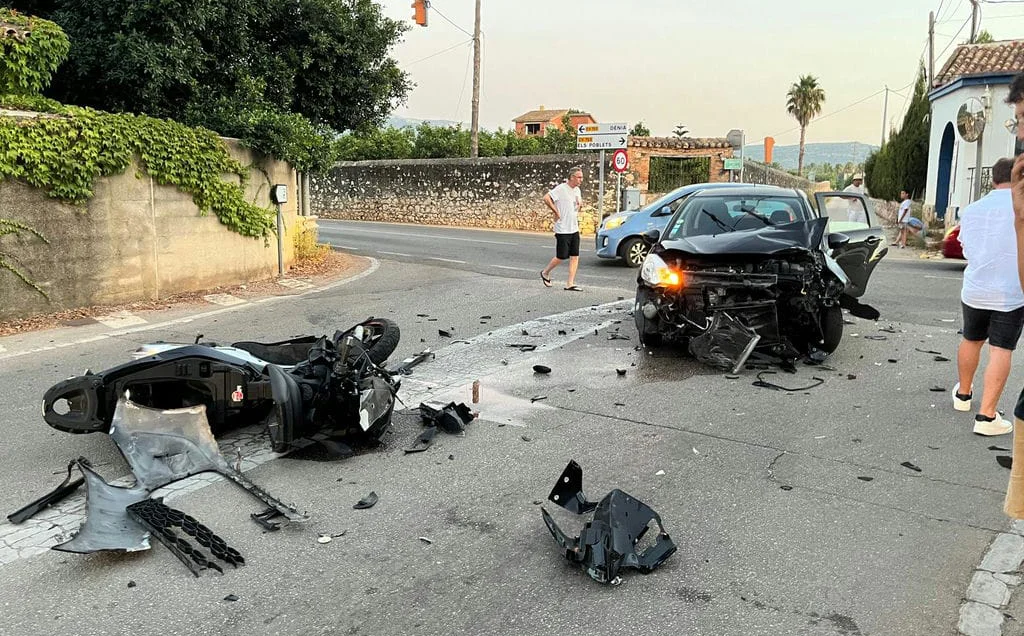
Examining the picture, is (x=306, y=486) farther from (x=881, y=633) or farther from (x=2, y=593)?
(x=881, y=633)

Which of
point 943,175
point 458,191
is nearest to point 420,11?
point 458,191

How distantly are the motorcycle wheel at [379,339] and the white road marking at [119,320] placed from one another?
15.3 ft

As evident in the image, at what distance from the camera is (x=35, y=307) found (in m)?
8.93

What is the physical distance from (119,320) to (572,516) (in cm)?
745

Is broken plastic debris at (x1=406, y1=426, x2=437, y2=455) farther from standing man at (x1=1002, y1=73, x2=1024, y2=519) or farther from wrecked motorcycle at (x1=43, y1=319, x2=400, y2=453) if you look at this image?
standing man at (x1=1002, y1=73, x2=1024, y2=519)

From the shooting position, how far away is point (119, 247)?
384 inches

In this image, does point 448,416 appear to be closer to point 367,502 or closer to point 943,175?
point 367,502

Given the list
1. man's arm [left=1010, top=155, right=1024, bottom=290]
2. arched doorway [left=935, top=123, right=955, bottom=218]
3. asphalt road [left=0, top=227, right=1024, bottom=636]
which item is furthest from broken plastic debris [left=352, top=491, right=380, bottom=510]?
arched doorway [left=935, top=123, right=955, bottom=218]

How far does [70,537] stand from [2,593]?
0.49 metres

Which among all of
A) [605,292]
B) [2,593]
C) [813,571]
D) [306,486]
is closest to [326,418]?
[306,486]

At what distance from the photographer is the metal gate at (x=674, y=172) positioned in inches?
1068

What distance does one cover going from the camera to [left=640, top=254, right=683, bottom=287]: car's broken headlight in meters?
6.88

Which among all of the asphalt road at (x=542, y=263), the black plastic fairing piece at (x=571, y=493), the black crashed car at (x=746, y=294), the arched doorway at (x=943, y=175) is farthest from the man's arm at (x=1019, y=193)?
the arched doorway at (x=943, y=175)

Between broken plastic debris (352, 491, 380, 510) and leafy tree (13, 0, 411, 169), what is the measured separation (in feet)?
30.7
